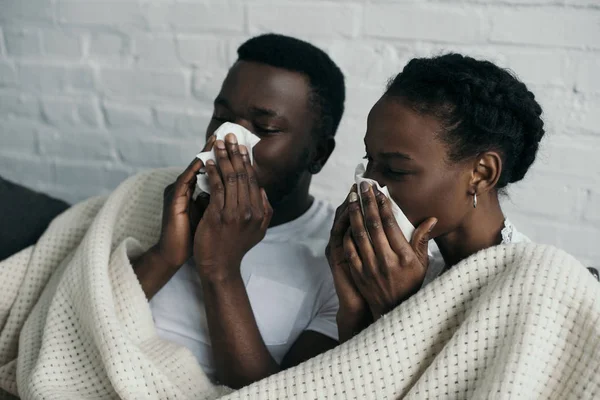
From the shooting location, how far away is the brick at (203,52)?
63.8 inches

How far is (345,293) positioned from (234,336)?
0.23 metres

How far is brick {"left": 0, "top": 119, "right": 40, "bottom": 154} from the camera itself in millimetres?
A: 1868

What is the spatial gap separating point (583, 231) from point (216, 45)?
3.22 ft

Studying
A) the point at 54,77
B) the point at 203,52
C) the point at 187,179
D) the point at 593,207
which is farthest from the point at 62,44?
the point at 593,207

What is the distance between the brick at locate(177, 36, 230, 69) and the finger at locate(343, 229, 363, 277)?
73 centimetres

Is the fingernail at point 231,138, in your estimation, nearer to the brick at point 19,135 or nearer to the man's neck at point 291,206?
the man's neck at point 291,206

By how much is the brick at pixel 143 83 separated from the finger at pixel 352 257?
2.64 ft

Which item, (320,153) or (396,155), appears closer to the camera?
(396,155)

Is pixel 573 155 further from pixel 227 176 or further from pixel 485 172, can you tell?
pixel 227 176

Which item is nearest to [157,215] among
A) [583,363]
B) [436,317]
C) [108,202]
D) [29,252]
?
[108,202]

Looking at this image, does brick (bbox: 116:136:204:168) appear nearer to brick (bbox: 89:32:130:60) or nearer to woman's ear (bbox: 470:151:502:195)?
brick (bbox: 89:32:130:60)

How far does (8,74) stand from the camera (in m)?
1.83

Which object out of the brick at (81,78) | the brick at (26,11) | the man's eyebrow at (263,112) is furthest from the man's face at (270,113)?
the brick at (26,11)

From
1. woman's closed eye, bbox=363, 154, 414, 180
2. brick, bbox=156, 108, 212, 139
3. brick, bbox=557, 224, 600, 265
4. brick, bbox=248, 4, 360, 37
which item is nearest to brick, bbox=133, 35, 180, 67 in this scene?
brick, bbox=156, 108, 212, 139
